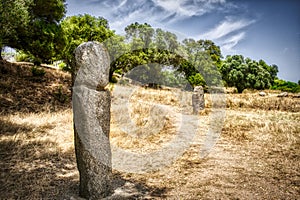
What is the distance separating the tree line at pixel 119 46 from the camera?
1295 centimetres

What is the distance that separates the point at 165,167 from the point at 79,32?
15387mm

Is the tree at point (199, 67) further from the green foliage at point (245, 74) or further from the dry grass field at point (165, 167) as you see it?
the dry grass field at point (165, 167)

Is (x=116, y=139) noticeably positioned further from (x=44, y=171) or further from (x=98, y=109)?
(x=98, y=109)

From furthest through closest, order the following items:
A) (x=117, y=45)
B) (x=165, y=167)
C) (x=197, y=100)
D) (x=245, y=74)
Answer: (x=245, y=74), (x=117, y=45), (x=197, y=100), (x=165, y=167)

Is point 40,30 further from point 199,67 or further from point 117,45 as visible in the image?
point 199,67

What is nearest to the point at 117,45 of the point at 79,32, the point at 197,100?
the point at 79,32

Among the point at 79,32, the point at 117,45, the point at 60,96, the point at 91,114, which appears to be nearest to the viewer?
the point at 91,114

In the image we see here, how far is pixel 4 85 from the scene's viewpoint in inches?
527

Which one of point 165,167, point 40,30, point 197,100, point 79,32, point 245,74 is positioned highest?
point 79,32

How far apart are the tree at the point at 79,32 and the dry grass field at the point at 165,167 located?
572cm

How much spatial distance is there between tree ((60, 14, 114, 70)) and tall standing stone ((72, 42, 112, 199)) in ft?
43.1

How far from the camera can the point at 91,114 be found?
12.5 feet

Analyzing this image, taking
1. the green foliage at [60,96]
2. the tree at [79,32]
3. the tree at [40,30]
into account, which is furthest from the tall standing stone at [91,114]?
the tree at [79,32]

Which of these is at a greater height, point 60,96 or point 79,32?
point 79,32
